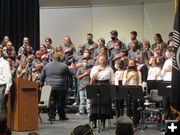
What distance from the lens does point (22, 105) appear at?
9.06 metres

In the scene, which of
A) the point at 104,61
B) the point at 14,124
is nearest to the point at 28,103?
the point at 14,124

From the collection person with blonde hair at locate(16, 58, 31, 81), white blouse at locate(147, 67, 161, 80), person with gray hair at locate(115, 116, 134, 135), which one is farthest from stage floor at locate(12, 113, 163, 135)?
person with gray hair at locate(115, 116, 134, 135)

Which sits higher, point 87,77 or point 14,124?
point 87,77

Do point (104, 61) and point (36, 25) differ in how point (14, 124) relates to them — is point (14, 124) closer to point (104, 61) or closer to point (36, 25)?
point (104, 61)

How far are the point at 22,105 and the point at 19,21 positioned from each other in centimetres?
909

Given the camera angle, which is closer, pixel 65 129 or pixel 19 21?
pixel 65 129

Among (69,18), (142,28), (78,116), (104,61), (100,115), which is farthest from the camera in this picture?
(69,18)

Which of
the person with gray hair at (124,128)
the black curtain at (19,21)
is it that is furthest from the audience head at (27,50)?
the person with gray hair at (124,128)

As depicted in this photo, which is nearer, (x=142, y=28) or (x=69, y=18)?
(x=142, y=28)

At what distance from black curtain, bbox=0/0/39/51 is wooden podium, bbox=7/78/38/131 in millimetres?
8461

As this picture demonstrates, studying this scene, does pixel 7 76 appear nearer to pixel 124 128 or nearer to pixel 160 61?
pixel 160 61

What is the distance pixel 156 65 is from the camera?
428 inches

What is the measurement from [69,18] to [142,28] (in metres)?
3.48

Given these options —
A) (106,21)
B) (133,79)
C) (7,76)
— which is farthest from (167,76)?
(106,21)
